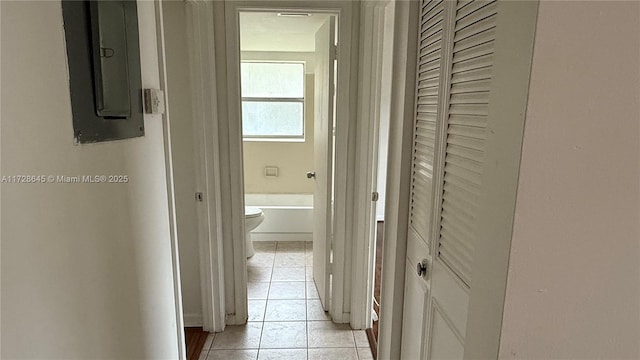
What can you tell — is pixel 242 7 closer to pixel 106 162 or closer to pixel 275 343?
pixel 106 162

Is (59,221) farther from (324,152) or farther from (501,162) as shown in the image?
(324,152)

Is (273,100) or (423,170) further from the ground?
(273,100)

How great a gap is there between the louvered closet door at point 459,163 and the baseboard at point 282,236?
2807 mm

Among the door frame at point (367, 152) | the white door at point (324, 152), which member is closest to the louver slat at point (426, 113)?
the door frame at point (367, 152)

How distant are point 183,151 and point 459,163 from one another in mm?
1621

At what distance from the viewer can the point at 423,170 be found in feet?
4.04

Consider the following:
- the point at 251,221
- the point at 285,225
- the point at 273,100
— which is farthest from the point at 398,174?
the point at 273,100

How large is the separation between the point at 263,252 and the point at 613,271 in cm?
318

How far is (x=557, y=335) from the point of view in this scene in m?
0.64

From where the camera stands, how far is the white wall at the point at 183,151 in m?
1.97

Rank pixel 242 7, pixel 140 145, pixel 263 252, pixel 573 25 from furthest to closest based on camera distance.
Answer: pixel 263 252, pixel 242 7, pixel 140 145, pixel 573 25

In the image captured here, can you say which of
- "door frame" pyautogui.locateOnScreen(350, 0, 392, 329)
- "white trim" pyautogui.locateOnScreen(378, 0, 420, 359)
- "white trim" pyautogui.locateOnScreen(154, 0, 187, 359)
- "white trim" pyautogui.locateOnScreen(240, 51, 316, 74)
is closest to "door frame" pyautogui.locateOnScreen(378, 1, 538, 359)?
"white trim" pyautogui.locateOnScreen(378, 0, 420, 359)

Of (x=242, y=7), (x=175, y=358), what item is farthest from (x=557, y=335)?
(x=242, y=7)

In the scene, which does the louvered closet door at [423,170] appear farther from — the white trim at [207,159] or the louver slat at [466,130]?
the white trim at [207,159]
